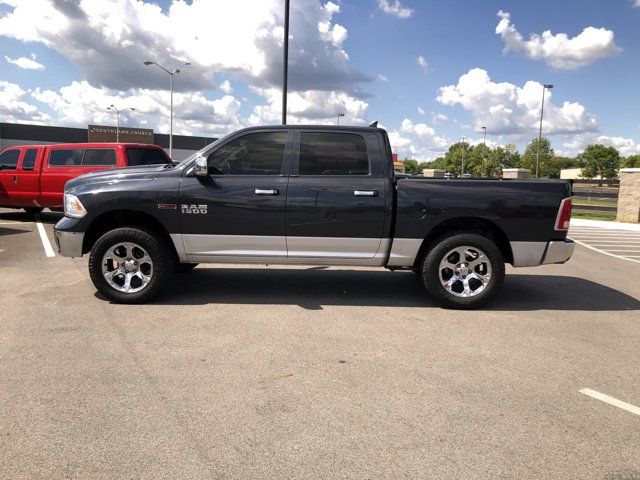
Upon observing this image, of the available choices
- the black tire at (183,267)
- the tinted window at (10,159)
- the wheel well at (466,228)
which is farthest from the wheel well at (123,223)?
the tinted window at (10,159)

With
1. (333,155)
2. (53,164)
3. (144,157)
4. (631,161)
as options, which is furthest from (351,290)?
(631,161)

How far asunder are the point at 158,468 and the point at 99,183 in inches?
151

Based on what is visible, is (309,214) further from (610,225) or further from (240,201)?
(610,225)

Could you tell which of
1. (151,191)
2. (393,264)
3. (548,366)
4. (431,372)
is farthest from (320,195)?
(548,366)

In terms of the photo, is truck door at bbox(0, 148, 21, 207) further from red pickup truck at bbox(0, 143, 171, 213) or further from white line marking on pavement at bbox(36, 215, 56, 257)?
white line marking on pavement at bbox(36, 215, 56, 257)

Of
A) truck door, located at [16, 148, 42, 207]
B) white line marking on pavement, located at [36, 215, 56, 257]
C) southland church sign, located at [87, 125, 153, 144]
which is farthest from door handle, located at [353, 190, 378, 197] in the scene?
southland church sign, located at [87, 125, 153, 144]

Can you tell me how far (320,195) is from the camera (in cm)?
537

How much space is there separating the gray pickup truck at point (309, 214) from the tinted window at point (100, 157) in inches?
261

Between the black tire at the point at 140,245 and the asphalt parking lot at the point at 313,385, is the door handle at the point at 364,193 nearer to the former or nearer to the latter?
the asphalt parking lot at the point at 313,385

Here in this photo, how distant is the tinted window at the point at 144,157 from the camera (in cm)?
1170

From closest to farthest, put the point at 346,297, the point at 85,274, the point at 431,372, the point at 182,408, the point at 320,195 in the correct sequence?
the point at 182,408, the point at 431,372, the point at 320,195, the point at 346,297, the point at 85,274

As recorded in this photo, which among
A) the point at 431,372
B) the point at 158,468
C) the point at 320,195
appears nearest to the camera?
the point at 158,468

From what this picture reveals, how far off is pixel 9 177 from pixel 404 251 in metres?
11.8

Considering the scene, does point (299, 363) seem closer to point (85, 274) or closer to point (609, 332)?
point (609, 332)
